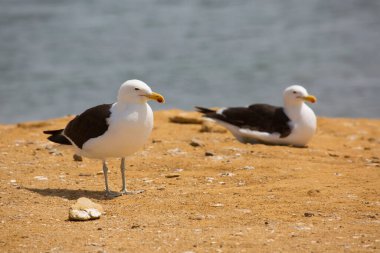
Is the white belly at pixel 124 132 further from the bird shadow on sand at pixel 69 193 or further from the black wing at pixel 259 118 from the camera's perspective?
the black wing at pixel 259 118

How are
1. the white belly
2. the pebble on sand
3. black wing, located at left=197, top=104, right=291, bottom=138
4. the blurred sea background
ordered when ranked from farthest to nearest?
the blurred sea background < black wing, located at left=197, top=104, right=291, bottom=138 < the white belly < the pebble on sand

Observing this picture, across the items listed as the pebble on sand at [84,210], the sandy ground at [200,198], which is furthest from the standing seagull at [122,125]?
the pebble on sand at [84,210]

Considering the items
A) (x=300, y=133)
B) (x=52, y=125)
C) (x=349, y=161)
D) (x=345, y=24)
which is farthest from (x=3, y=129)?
(x=345, y=24)

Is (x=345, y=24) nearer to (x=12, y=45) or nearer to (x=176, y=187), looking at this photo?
(x=12, y=45)

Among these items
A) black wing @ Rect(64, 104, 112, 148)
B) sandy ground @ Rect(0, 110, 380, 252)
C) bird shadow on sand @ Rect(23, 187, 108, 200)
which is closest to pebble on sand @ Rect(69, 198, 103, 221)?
sandy ground @ Rect(0, 110, 380, 252)

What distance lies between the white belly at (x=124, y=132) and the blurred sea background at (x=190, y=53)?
988 centimetres

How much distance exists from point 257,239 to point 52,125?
21.4ft

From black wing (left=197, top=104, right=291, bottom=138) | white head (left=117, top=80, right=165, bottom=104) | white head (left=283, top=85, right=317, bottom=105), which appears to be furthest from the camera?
white head (left=283, top=85, right=317, bottom=105)

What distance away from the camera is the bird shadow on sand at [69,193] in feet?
26.9

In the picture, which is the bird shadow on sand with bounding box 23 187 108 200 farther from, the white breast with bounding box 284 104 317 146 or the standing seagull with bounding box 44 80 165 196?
the white breast with bounding box 284 104 317 146

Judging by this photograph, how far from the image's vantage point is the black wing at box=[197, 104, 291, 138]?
1143 cm

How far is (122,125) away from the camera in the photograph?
322 inches

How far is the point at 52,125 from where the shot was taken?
1238 cm

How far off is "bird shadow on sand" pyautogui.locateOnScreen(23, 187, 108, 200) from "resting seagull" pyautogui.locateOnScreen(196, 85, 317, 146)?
3608 mm
